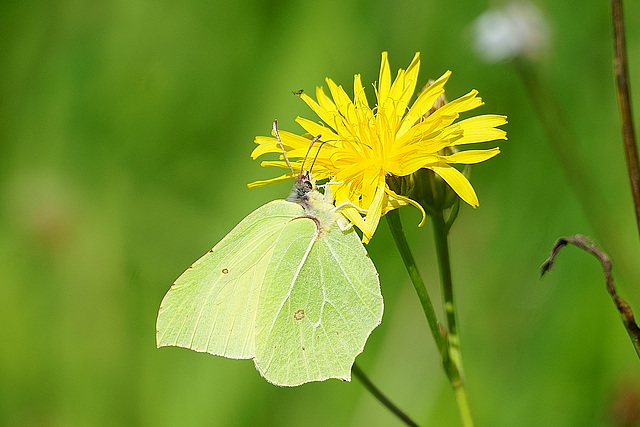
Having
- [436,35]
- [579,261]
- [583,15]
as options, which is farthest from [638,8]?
[579,261]

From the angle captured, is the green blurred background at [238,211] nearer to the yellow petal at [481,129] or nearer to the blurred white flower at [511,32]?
the blurred white flower at [511,32]

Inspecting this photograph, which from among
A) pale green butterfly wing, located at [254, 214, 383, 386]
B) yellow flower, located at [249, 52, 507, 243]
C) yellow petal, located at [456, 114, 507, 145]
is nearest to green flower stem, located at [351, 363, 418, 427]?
pale green butterfly wing, located at [254, 214, 383, 386]

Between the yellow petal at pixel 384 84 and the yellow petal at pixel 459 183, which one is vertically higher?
the yellow petal at pixel 384 84

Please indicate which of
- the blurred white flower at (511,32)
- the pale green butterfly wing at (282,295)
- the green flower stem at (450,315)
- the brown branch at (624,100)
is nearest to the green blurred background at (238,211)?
the blurred white flower at (511,32)

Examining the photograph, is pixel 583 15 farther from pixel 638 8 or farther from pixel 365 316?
pixel 365 316

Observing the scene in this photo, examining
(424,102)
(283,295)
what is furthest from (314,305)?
(424,102)
